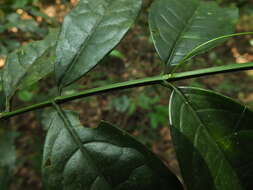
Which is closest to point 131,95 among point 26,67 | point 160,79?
point 26,67

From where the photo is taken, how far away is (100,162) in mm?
669

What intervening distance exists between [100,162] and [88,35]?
387 millimetres

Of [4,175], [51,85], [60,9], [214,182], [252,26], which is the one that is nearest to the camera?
[214,182]

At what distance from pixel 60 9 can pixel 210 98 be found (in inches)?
128

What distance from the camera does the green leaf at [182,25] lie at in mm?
806

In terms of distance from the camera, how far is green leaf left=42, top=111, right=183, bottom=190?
641 millimetres

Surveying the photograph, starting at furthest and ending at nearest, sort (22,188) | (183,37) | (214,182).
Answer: (22,188) < (183,37) < (214,182)

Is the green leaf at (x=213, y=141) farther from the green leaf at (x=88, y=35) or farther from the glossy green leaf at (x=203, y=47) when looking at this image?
the green leaf at (x=88, y=35)

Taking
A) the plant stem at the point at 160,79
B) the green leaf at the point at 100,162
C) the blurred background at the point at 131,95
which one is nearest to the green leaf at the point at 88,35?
the plant stem at the point at 160,79

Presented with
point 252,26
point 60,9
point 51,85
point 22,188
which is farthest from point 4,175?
point 252,26

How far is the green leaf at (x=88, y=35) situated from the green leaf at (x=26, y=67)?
0.29 feet

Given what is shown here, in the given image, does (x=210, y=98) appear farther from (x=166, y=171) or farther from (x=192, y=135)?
(x=166, y=171)

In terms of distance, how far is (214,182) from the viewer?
63 centimetres

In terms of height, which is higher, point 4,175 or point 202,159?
point 202,159
